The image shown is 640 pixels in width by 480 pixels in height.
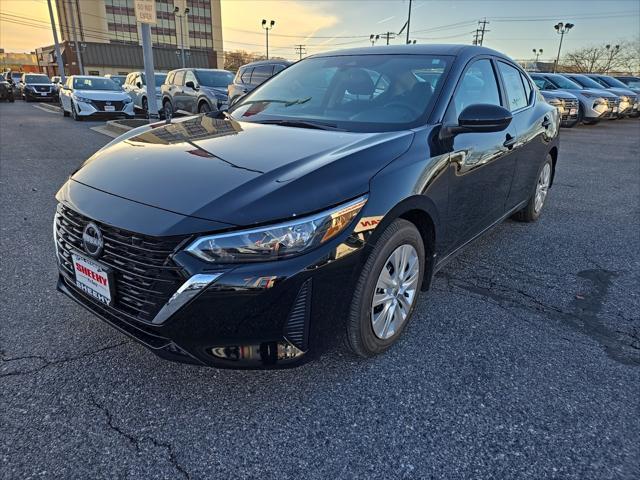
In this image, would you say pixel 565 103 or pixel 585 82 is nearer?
pixel 565 103

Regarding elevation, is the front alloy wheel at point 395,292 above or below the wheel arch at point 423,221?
below

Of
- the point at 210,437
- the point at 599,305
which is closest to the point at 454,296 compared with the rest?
the point at 599,305

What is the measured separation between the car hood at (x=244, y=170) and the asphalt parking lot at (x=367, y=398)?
92cm

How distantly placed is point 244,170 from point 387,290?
96cm

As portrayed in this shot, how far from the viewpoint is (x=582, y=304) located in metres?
3.11

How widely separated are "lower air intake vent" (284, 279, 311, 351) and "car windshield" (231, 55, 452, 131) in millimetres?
1201

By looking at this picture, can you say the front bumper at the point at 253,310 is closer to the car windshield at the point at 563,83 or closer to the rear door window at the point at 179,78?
the rear door window at the point at 179,78

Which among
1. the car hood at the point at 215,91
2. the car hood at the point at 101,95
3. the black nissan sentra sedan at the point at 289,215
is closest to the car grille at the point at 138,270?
the black nissan sentra sedan at the point at 289,215

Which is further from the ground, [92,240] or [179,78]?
[179,78]

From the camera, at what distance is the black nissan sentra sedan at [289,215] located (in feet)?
5.86

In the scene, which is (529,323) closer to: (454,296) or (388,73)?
(454,296)

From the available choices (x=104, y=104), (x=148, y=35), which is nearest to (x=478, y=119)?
(x=148, y=35)

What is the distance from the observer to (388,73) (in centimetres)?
303

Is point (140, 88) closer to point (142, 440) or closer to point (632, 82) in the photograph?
point (142, 440)
